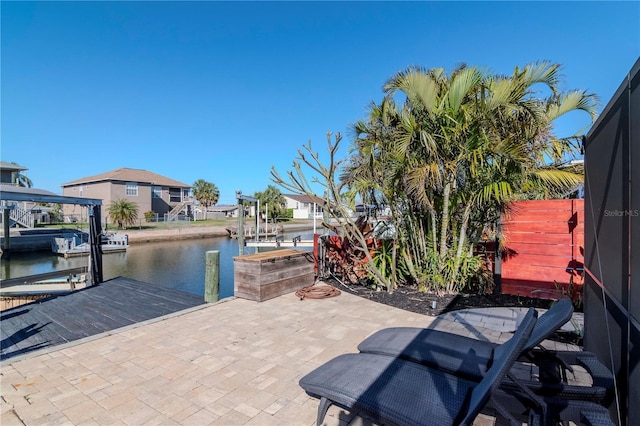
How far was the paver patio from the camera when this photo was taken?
2.03 metres

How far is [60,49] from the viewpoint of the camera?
9.01m

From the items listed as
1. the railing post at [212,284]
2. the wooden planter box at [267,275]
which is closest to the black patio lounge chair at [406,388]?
the wooden planter box at [267,275]

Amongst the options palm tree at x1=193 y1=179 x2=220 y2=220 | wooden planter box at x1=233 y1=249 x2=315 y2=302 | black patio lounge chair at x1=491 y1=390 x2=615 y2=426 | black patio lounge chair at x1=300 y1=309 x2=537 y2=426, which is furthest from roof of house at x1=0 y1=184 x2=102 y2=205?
palm tree at x1=193 y1=179 x2=220 y2=220

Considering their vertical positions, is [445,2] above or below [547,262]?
above

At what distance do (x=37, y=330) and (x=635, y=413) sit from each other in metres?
5.50

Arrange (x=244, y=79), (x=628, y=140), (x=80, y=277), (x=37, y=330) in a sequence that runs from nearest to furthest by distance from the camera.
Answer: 1. (x=628, y=140)
2. (x=37, y=330)
3. (x=80, y=277)
4. (x=244, y=79)

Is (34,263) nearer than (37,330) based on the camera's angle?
No

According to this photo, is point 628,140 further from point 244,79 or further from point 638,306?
point 244,79

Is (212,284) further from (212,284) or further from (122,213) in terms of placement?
(122,213)

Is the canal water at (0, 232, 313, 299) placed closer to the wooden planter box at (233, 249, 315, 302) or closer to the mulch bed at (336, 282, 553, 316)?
the wooden planter box at (233, 249, 315, 302)

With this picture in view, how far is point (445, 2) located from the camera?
6.98 m

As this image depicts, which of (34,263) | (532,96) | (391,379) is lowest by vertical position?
(34,263)

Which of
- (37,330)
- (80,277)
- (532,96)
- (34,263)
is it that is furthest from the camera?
(34,263)

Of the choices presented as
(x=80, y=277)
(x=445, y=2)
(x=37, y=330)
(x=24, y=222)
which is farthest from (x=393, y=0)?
(x=24, y=222)
